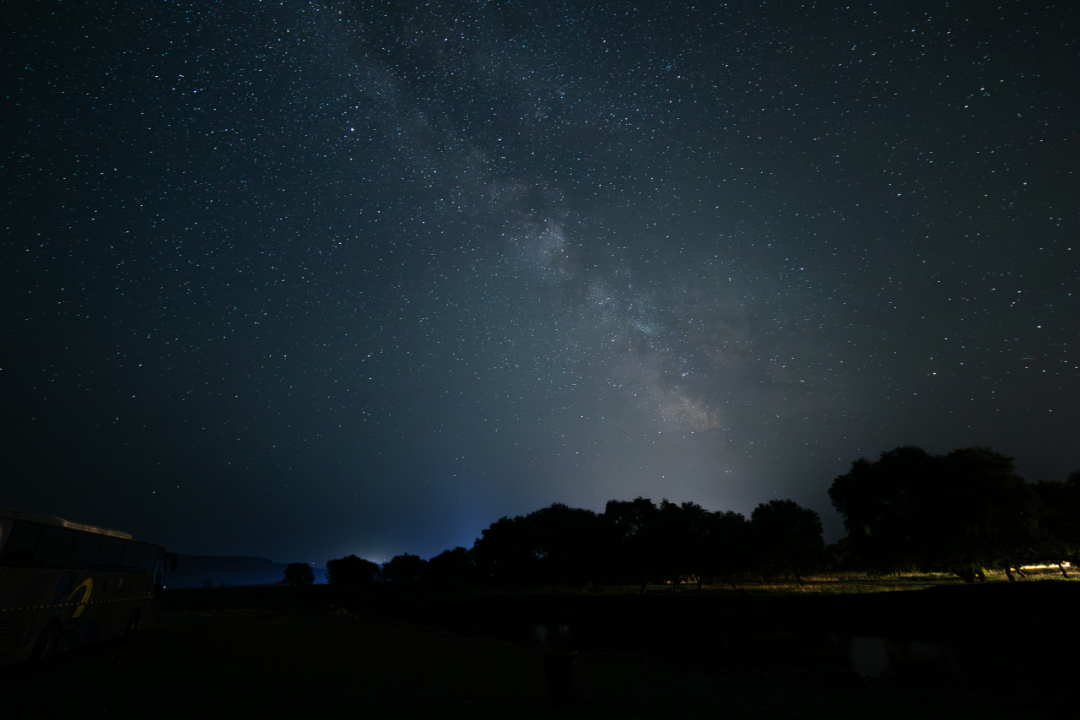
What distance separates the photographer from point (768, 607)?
4088 centimetres

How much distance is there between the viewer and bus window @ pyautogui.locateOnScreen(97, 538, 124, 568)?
17.1m

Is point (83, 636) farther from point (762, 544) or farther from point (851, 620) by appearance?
point (762, 544)

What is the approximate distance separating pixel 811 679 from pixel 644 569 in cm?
6033

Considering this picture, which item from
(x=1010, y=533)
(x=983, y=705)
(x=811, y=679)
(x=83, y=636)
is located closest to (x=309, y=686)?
(x=83, y=636)

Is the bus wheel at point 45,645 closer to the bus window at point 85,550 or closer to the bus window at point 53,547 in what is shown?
the bus window at point 53,547

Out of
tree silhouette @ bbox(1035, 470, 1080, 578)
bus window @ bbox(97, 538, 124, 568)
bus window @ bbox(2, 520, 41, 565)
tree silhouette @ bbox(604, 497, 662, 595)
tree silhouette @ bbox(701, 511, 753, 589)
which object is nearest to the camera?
bus window @ bbox(2, 520, 41, 565)

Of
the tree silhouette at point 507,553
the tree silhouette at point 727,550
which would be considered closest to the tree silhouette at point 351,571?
the tree silhouette at point 507,553

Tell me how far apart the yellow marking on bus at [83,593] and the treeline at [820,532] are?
58.7 meters

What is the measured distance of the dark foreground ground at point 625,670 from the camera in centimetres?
1038

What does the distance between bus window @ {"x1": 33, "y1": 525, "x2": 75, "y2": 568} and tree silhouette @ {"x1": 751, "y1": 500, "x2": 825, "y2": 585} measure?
72.9 m

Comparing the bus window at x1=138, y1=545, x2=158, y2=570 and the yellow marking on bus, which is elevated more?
the bus window at x1=138, y1=545, x2=158, y2=570

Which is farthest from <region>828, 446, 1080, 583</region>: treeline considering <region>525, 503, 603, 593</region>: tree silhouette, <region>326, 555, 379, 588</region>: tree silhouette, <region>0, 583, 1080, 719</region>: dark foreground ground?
<region>326, 555, 379, 588</region>: tree silhouette

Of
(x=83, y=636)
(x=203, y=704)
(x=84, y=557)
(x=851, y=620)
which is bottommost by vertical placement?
(x=851, y=620)

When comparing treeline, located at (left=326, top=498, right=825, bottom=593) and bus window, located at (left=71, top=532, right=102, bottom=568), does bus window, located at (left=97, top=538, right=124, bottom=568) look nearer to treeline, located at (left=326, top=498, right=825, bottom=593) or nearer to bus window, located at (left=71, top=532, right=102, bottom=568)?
bus window, located at (left=71, top=532, right=102, bottom=568)
